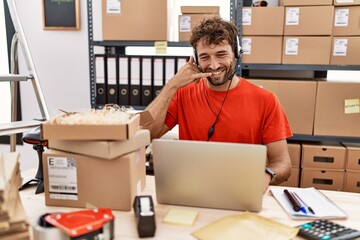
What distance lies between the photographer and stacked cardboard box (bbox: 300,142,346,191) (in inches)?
84.3

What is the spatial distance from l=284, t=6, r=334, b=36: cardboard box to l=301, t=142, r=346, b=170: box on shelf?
2.31 ft

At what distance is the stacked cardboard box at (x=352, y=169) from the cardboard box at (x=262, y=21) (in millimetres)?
858

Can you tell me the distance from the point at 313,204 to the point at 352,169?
1.22 meters

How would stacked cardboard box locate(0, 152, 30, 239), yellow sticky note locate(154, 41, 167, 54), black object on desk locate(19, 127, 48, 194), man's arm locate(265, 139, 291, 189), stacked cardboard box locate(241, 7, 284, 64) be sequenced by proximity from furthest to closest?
yellow sticky note locate(154, 41, 167, 54)
stacked cardboard box locate(241, 7, 284, 64)
man's arm locate(265, 139, 291, 189)
black object on desk locate(19, 127, 48, 194)
stacked cardboard box locate(0, 152, 30, 239)

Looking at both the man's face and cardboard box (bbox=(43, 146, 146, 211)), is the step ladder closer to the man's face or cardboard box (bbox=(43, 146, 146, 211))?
cardboard box (bbox=(43, 146, 146, 211))

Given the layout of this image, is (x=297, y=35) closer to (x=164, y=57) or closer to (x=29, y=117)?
(x=164, y=57)

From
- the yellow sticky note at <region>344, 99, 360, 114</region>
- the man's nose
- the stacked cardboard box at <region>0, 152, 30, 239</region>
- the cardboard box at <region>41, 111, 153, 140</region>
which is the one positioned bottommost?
the stacked cardboard box at <region>0, 152, 30, 239</region>

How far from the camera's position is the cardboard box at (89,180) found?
3.30 feet

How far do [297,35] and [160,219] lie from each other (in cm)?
157

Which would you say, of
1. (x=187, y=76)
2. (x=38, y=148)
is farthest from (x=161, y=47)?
(x=38, y=148)

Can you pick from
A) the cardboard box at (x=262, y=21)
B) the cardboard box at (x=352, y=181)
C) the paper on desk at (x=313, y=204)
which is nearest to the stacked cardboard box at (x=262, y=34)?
the cardboard box at (x=262, y=21)

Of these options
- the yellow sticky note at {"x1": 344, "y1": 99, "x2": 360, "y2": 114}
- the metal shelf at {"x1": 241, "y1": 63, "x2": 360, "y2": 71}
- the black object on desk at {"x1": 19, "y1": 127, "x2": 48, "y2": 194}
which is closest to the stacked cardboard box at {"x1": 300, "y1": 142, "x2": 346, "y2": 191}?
Result: the yellow sticky note at {"x1": 344, "y1": 99, "x2": 360, "y2": 114}

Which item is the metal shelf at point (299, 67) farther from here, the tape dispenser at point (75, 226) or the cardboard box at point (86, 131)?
the tape dispenser at point (75, 226)

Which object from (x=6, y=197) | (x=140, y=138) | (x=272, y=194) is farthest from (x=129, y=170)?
(x=272, y=194)
